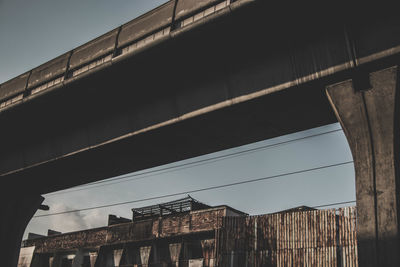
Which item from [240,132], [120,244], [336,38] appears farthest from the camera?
[120,244]

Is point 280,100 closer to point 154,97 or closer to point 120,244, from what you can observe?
point 154,97

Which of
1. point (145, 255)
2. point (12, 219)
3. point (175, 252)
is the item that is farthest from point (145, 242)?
point (12, 219)

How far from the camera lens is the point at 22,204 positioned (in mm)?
20359

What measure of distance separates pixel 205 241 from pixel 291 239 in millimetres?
14405

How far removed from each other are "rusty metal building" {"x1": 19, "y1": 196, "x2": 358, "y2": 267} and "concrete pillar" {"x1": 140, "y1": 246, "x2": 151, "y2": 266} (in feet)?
0.27

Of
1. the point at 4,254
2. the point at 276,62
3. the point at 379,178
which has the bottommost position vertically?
the point at 4,254

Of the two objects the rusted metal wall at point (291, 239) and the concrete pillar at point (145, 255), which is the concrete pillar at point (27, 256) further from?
the rusted metal wall at point (291, 239)

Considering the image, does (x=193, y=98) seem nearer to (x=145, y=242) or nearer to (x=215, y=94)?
(x=215, y=94)

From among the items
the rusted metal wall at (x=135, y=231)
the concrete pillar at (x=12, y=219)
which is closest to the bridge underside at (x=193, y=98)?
the concrete pillar at (x=12, y=219)

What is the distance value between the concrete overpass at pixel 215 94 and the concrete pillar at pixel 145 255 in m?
19.9

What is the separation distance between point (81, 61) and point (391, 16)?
932 centimetres

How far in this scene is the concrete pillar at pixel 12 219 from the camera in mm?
19562

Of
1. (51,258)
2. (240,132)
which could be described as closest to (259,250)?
(240,132)

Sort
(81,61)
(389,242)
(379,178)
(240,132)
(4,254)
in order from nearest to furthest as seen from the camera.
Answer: (389,242) < (379,178) < (240,132) < (81,61) < (4,254)
